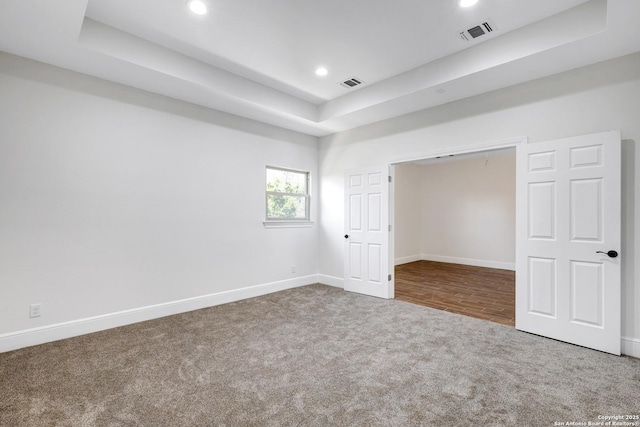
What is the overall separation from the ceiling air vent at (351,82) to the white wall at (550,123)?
2.89ft

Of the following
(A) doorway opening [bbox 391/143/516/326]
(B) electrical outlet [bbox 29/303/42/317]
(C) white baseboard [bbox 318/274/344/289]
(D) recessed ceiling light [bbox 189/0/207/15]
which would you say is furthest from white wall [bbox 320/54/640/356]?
(B) electrical outlet [bbox 29/303/42/317]

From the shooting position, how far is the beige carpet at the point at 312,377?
1.90 metres

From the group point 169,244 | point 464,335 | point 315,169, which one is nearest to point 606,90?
point 464,335

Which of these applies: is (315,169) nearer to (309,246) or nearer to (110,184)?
(309,246)

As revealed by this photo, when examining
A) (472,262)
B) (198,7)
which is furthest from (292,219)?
(472,262)

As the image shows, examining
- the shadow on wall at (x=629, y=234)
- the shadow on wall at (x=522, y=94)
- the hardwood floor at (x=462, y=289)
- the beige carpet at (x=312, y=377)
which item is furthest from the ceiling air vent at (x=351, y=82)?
the hardwood floor at (x=462, y=289)

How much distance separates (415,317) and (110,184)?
4.01 m

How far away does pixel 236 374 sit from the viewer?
7.83 ft

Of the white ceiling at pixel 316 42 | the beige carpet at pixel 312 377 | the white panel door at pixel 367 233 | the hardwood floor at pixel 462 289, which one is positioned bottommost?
the hardwood floor at pixel 462 289

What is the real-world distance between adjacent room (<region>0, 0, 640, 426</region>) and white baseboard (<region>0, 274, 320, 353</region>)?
2cm

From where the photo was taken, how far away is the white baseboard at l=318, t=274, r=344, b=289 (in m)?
5.32

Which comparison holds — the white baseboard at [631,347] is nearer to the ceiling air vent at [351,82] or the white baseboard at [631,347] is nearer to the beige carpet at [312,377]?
the beige carpet at [312,377]

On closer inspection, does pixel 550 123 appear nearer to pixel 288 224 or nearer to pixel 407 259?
pixel 288 224

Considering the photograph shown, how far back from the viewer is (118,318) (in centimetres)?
342
